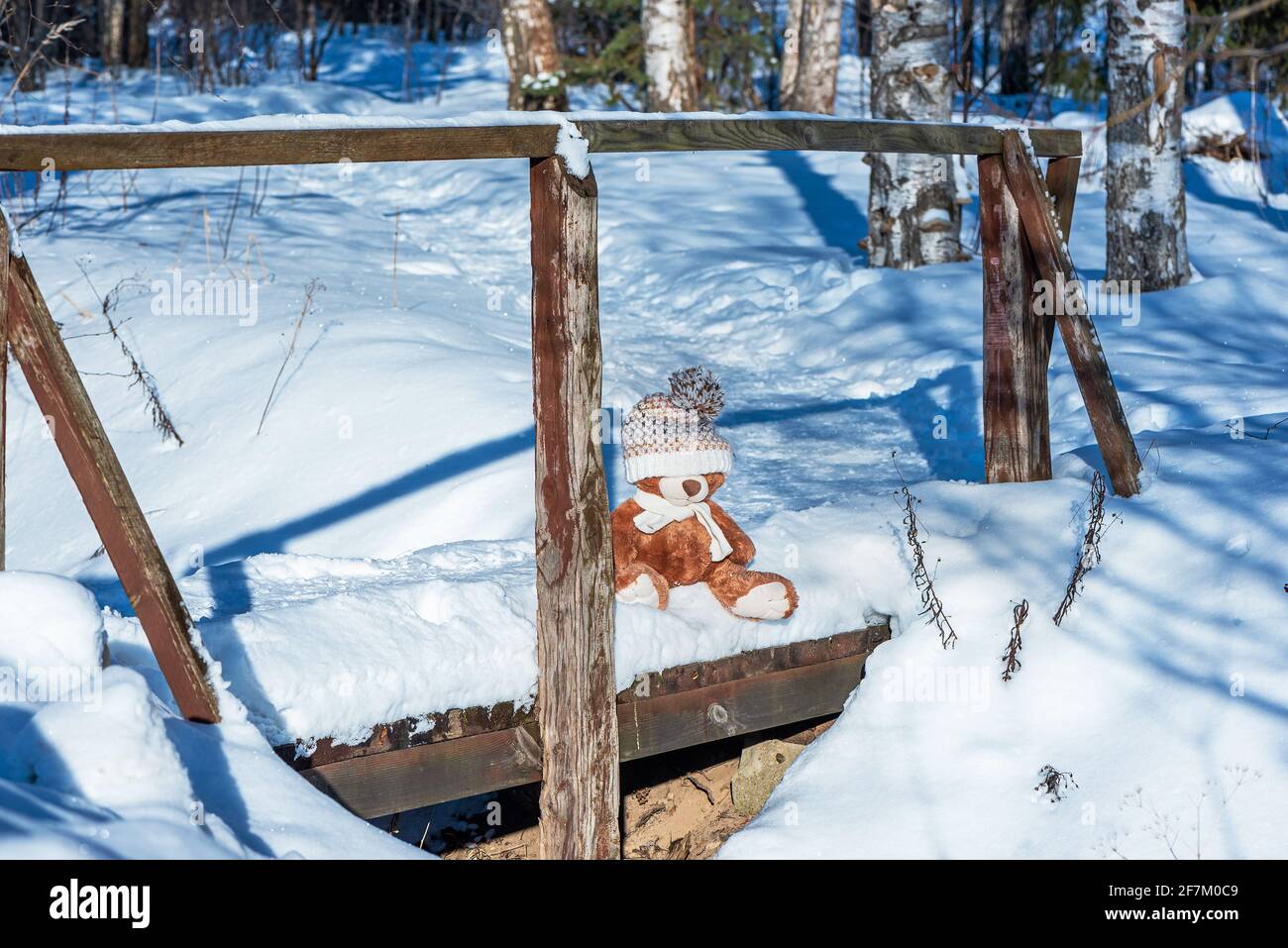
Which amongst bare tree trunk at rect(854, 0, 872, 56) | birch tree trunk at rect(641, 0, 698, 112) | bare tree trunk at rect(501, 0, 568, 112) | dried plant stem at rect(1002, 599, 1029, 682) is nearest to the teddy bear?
dried plant stem at rect(1002, 599, 1029, 682)

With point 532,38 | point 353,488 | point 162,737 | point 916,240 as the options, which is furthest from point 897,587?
point 532,38

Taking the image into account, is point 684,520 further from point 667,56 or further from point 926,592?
point 667,56

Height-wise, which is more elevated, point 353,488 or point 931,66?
point 931,66

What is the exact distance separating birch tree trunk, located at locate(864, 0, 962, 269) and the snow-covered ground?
11.0 inches

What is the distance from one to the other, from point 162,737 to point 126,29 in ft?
73.6

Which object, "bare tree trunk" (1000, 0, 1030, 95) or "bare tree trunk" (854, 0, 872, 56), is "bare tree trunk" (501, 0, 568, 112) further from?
"bare tree trunk" (1000, 0, 1030, 95)

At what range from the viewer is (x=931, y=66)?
7801mm

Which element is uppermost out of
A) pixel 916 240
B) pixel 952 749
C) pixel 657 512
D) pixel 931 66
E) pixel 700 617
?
pixel 931 66

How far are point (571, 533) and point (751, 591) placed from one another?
636 millimetres

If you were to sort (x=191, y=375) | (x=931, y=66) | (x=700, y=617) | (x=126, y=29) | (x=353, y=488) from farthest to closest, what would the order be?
(x=126, y=29) → (x=931, y=66) → (x=191, y=375) → (x=353, y=488) → (x=700, y=617)

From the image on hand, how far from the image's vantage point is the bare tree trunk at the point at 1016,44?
1764 cm

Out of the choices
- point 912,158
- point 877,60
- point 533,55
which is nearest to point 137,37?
point 533,55

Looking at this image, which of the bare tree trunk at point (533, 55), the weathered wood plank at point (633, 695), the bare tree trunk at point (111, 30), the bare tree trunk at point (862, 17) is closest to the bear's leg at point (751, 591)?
the weathered wood plank at point (633, 695)

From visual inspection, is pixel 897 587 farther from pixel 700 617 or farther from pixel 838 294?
pixel 838 294
